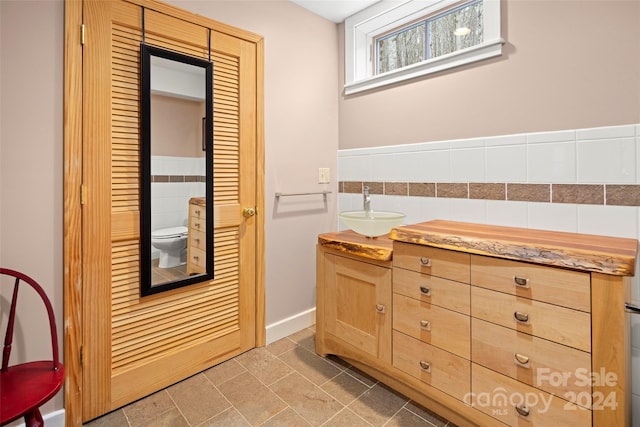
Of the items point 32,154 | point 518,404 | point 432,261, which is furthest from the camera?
point 432,261

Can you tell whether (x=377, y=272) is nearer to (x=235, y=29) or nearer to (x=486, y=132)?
(x=486, y=132)

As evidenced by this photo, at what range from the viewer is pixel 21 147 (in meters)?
1.34

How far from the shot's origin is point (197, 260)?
187cm

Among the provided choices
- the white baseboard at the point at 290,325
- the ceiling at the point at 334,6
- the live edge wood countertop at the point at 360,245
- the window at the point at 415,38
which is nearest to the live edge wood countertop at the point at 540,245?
the live edge wood countertop at the point at 360,245

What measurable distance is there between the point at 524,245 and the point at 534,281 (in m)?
0.13

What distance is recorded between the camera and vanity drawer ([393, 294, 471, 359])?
1400 millimetres

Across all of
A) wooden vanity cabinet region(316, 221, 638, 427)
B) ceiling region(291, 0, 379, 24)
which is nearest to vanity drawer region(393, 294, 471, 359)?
wooden vanity cabinet region(316, 221, 638, 427)

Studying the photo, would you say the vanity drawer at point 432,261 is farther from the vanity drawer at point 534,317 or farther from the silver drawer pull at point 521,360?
the silver drawer pull at point 521,360

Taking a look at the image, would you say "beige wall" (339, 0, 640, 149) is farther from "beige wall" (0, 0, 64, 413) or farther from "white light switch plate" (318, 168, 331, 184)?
"beige wall" (0, 0, 64, 413)

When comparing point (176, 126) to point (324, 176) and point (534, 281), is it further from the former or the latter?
point (534, 281)

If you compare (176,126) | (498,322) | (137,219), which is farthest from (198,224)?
(498,322)

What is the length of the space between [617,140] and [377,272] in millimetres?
1202

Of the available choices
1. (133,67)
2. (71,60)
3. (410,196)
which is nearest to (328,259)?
(410,196)

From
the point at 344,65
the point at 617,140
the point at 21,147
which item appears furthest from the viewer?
the point at 344,65
